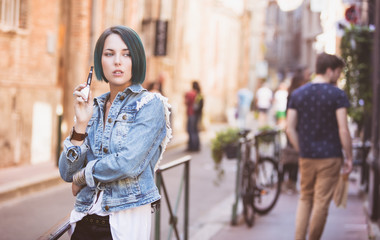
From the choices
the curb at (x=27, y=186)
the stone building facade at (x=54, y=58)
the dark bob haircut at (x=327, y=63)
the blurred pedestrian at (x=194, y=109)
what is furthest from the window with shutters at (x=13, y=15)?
the dark bob haircut at (x=327, y=63)

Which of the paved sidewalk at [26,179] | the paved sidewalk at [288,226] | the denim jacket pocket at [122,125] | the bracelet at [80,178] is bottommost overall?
the paved sidewalk at [26,179]

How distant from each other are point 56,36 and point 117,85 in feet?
Answer: 35.8

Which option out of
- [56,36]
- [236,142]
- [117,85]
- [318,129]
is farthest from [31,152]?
[117,85]

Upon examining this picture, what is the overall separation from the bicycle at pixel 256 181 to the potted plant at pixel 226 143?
0.46 feet

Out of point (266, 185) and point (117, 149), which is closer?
point (117, 149)

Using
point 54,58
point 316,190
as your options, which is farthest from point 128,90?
point 54,58

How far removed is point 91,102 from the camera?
2.76 metres

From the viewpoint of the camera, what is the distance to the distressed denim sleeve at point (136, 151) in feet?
8.69

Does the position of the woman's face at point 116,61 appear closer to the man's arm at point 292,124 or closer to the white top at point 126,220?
the white top at point 126,220

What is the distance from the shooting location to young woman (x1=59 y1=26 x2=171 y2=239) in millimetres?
2701

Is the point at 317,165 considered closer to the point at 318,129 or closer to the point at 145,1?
the point at 318,129

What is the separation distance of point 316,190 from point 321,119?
2.06 feet

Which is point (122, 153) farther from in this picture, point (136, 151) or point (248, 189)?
point (248, 189)

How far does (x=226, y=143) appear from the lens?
324 inches
